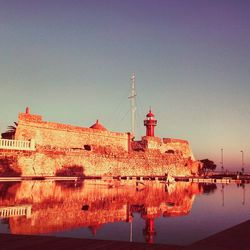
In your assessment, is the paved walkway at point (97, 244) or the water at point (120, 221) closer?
the paved walkway at point (97, 244)

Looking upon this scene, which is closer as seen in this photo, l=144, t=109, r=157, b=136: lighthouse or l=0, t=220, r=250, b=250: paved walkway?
l=0, t=220, r=250, b=250: paved walkway

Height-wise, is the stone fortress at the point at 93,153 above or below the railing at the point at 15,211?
above

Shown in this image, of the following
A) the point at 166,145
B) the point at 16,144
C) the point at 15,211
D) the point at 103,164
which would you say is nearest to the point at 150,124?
the point at 166,145

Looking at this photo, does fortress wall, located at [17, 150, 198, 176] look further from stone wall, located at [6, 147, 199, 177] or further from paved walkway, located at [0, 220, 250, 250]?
paved walkway, located at [0, 220, 250, 250]

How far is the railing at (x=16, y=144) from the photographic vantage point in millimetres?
28117

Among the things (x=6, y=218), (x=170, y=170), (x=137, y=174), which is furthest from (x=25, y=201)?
(x=170, y=170)

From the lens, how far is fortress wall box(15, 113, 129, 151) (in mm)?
34438

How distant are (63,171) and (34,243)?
29124mm

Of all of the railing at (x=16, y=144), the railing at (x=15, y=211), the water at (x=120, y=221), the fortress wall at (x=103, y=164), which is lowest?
the water at (x=120, y=221)


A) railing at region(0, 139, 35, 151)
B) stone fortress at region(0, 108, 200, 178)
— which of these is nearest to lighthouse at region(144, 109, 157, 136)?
stone fortress at region(0, 108, 200, 178)

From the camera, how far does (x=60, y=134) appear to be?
1510 inches

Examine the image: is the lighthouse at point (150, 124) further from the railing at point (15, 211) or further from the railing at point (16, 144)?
the railing at point (15, 211)

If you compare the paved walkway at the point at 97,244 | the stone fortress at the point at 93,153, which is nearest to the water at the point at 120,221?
the paved walkway at the point at 97,244

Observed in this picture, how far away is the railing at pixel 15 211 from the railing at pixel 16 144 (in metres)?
17.3
